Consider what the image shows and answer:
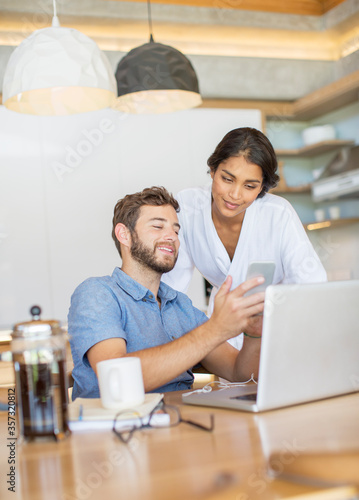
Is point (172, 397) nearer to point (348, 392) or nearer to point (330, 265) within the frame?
point (348, 392)

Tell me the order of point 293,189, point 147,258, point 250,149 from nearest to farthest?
point 147,258 → point 250,149 → point 293,189

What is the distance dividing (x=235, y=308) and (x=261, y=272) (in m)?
0.10

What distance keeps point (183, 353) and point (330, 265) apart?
12.2 ft

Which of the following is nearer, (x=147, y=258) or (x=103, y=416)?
(x=103, y=416)

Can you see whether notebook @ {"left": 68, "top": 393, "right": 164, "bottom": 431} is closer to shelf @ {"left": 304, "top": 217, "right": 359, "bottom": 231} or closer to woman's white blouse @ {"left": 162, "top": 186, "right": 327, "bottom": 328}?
woman's white blouse @ {"left": 162, "top": 186, "right": 327, "bottom": 328}

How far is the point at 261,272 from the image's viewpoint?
1.26 metres

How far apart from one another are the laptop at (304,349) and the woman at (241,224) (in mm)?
989

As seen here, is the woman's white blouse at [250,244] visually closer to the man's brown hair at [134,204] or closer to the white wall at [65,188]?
the man's brown hair at [134,204]

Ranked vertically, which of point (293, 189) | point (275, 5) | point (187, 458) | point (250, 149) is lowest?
point (187, 458)

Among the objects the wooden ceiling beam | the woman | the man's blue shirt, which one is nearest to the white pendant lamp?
the woman

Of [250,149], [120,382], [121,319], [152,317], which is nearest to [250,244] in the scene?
[250,149]

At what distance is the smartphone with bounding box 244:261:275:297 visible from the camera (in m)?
1.25

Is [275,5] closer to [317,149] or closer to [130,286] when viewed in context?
[317,149]

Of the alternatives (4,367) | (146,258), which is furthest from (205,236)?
(4,367)
